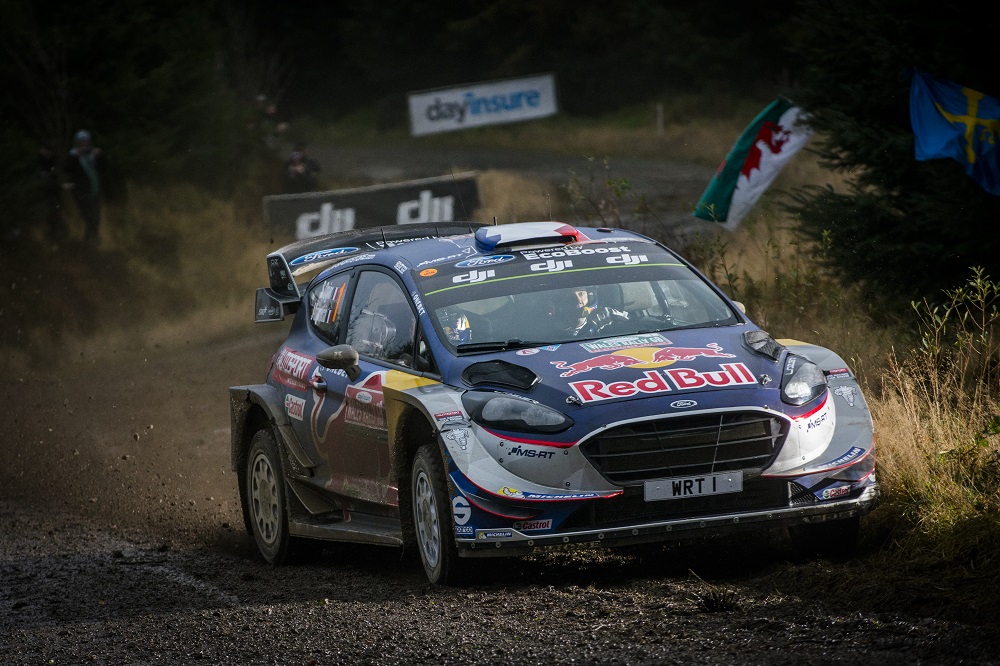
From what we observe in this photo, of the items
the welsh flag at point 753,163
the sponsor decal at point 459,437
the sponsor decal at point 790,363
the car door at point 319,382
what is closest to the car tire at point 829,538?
the sponsor decal at point 790,363

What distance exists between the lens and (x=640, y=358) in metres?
6.75

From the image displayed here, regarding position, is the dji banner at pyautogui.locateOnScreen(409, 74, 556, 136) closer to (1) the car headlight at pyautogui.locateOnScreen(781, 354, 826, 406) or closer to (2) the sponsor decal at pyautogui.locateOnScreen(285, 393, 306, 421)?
(2) the sponsor decal at pyautogui.locateOnScreen(285, 393, 306, 421)

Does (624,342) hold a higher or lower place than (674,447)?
higher

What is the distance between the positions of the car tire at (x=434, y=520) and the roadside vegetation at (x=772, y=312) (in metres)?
1.45

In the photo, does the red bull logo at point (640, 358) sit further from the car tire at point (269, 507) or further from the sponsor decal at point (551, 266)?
the car tire at point (269, 507)

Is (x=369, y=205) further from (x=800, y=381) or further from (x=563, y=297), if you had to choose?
(x=800, y=381)

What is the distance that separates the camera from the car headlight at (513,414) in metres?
6.35

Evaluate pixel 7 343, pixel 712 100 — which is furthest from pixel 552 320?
pixel 712 100

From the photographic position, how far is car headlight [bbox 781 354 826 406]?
6586 millimetres

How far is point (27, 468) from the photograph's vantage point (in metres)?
12.5

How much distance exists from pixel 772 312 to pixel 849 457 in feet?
19.1

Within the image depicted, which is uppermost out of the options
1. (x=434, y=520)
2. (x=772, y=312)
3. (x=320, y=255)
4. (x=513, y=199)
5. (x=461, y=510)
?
(x=320, y=255)

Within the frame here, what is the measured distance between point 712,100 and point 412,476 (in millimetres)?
45126

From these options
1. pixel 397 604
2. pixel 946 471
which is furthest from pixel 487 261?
pixel 946 471
